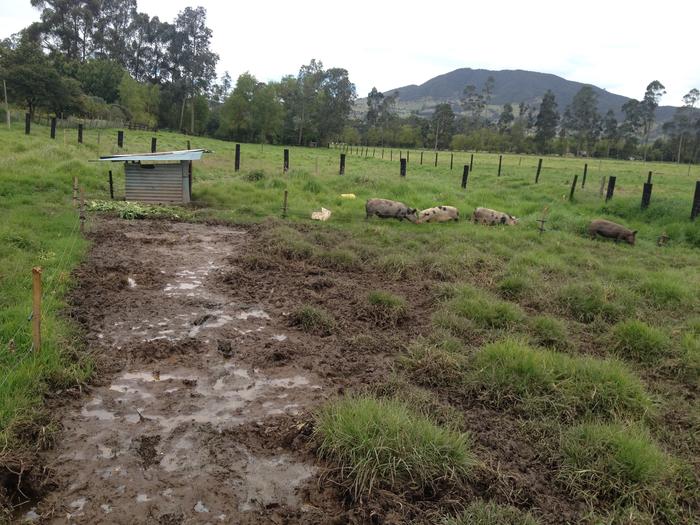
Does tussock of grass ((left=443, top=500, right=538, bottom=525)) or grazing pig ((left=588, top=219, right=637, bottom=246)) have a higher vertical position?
grazing pig ((left=588, top=219, right=637, bottom=246))

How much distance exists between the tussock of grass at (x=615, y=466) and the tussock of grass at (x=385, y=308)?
9.22 ft

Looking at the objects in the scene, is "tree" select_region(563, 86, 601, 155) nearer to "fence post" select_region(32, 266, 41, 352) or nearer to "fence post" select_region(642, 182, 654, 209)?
"fence post" select_region(642, 182, 654, 209)

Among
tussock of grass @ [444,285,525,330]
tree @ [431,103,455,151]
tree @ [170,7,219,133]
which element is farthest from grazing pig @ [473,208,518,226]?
tree @ [431,103,455,151]

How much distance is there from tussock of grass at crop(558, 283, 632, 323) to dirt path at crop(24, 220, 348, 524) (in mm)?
3882

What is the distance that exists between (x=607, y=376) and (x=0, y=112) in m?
33.5

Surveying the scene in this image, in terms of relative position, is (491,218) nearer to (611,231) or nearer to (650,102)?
(611,231)

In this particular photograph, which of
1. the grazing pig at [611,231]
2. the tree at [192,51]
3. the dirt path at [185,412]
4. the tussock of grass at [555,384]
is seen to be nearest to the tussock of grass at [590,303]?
the tussock of grass at [555,384]

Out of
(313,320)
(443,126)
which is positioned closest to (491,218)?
(313,320)

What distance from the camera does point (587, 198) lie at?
16859 mm

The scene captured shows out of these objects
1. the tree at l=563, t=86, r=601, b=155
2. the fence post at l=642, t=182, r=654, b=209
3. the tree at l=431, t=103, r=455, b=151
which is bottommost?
the fence post at l=642, t=182, r=654, b=209

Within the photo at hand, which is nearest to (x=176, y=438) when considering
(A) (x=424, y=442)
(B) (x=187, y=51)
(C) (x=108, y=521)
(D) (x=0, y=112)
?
(C) (x=108, y=521)

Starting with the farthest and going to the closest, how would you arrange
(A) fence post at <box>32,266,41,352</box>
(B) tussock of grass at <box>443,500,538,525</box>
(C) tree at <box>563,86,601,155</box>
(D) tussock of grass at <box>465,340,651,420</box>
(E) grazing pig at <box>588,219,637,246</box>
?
1. (C) tree at <box>563,86,601,155</box>
2. (E) grazing pig at <box>588,219,637,246</box>
3. (D) tussock of grass at <box>465,340,651,420</box>
4. (A) fence post at <box>32,266,41,352</box>
5. (B) tussock of grass at <box>443,500,538,525</box>

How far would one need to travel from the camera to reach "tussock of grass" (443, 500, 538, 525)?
312cm

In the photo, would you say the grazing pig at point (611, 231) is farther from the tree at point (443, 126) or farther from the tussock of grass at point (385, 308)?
the tree at point (443, 126)
